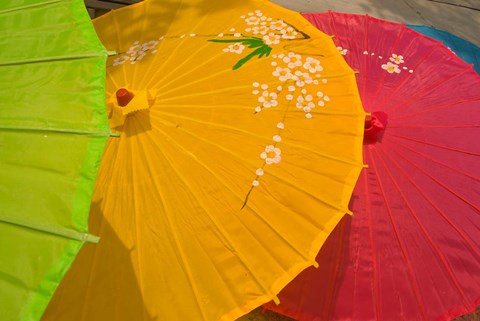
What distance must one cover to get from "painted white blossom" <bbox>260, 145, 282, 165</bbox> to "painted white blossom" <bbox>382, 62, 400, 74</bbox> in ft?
3.16

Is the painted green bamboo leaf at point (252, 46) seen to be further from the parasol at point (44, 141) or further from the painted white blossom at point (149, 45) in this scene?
the parasol at point (44, 141)

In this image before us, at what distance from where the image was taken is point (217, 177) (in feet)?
→ 5.18

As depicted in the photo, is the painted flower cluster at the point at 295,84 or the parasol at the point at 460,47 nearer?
the painted flower cluster at the point at 295,84

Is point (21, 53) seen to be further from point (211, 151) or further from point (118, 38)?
point (118, 38)

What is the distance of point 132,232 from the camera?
1.50 m

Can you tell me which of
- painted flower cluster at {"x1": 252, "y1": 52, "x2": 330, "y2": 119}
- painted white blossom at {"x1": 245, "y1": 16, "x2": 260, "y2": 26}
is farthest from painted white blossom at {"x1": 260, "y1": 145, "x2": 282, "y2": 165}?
painted white blossom at {"x1": 245, "y1": 16, "x2": 260, "y2": 26}

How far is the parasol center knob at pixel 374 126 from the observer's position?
5.90 feet

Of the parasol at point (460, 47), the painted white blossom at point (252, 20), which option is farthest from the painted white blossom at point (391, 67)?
the parasol at point (460, 47)

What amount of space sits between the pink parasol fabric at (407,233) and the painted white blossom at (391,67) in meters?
0.28

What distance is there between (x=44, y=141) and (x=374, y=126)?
4.49ft

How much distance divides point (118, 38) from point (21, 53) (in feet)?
3.47

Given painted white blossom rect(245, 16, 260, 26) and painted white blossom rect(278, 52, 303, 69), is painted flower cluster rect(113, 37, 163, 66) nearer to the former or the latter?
painted white blossom rect(245, 16, 260, 26)

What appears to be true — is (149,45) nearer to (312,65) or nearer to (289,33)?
(289,33)

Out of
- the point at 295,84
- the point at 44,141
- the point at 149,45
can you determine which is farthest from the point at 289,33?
the point at 44,141
